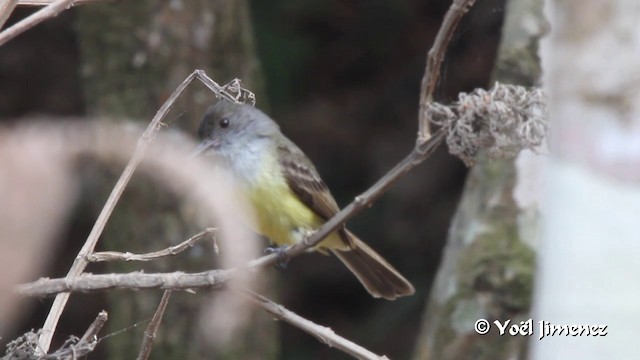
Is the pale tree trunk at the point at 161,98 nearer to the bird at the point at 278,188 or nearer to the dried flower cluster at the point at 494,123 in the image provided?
the bird at the point at 278,188

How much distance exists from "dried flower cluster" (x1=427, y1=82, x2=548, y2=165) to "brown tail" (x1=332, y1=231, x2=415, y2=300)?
248 centimetres

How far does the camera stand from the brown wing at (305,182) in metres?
4.44

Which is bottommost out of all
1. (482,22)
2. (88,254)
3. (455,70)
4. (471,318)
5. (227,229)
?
(227,229)

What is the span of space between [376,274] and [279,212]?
1.47 feet

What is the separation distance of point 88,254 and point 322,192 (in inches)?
112

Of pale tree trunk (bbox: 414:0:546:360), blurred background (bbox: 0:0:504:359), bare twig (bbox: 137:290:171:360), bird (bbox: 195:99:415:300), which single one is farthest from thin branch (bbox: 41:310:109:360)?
blurred background (bbox: 0:0:504:359)

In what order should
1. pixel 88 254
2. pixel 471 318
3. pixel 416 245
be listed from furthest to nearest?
1. pixel 416 245
2. pixel 471 318
3. pixel 88 254

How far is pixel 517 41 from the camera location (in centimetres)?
405

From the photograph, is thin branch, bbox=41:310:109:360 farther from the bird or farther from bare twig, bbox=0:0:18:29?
the bird

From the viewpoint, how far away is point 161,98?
175 inches

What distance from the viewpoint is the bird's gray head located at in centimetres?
434

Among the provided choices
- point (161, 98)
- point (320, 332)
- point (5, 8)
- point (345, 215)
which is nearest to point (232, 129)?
point (161, 98)

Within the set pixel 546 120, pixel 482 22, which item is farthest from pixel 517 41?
pixel 546 120

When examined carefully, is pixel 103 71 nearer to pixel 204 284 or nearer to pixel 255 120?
pixel 255 120
